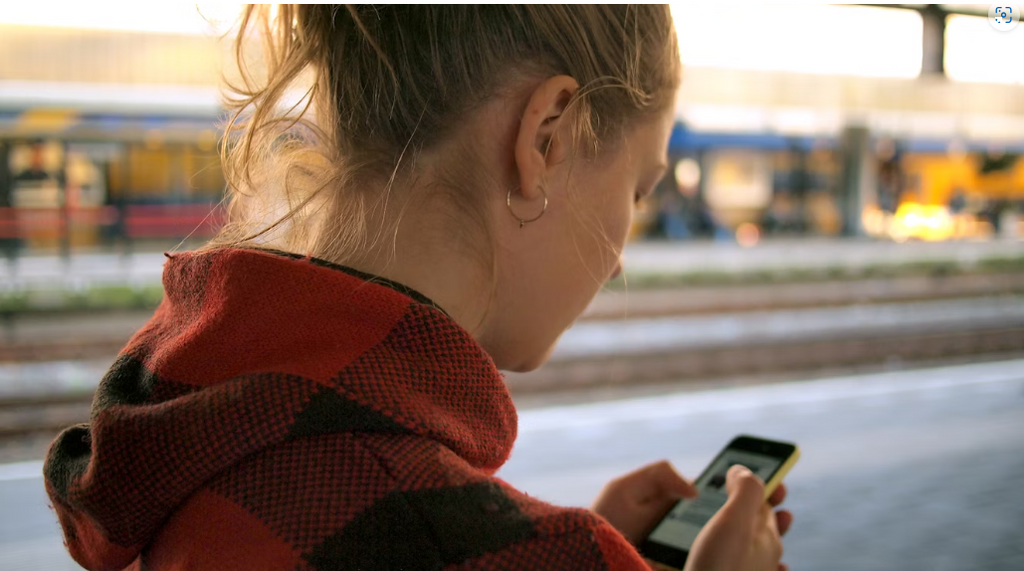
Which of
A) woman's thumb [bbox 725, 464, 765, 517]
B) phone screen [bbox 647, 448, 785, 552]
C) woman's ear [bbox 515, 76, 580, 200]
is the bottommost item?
phone screen [bbox 647, 448, 785, 552]

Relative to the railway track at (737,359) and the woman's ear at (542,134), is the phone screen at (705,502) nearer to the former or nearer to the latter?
the woman's ear at (542,134)

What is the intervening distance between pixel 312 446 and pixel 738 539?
1.39 ft

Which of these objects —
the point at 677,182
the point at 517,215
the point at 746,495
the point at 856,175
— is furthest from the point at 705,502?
the point at 856,175

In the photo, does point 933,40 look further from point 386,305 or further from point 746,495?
point 386,305

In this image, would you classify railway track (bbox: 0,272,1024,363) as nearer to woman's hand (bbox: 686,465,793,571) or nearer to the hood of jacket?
woman's hand (bbox: 686,465,793,571)

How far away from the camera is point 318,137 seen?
82 centimetres

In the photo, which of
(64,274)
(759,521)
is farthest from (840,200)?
(759,521)

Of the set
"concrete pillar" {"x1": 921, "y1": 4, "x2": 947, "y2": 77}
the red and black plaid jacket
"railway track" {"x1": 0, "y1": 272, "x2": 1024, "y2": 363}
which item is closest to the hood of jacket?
the red and black plaid jacket

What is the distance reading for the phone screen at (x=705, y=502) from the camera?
114cm

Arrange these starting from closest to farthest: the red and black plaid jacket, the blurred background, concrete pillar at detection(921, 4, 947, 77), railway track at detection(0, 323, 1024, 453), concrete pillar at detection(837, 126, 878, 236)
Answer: the red and black plaid jacket → concrete pillar at detection(921, 4, 947, 77) → the blurred background → railway track at detection(0, 323, 1024, 453) → concrete pillar at detection(837, 126, 878, 236)

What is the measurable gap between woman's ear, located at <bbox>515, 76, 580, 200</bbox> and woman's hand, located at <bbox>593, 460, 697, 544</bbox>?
54 cm

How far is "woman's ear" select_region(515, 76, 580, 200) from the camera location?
28.3 inches

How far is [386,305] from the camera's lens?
63 centimetres

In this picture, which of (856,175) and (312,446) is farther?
(856,175)
